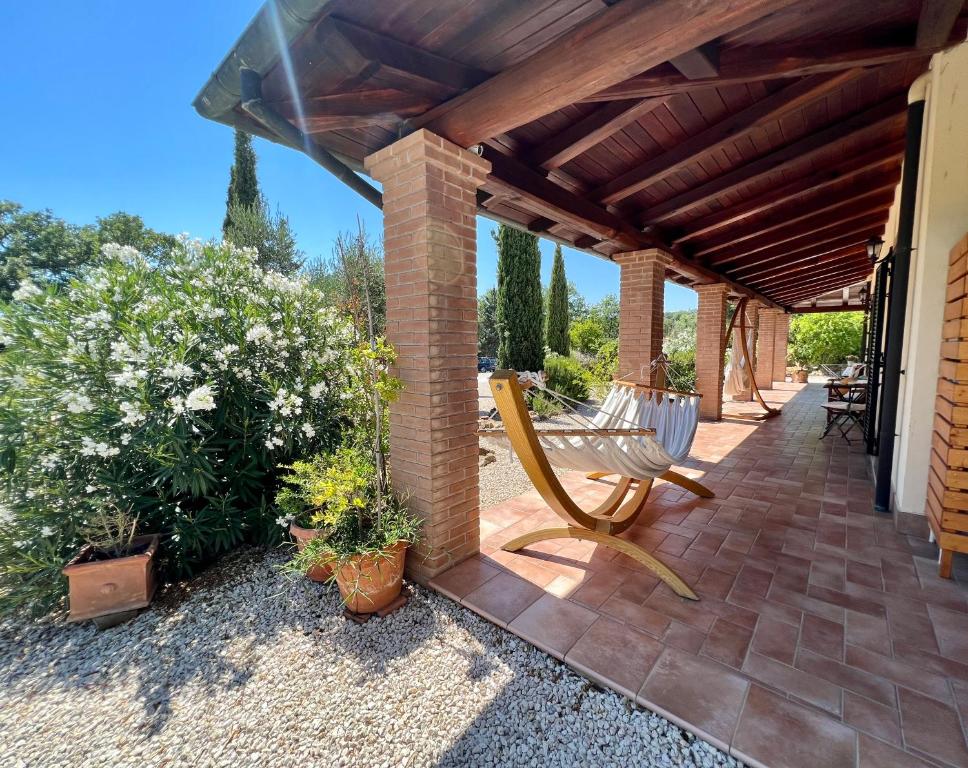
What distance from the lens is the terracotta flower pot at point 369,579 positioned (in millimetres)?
2086

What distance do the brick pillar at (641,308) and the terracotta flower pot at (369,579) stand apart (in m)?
3.62

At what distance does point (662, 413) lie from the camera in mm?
3268

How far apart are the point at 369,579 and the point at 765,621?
197 centimetres

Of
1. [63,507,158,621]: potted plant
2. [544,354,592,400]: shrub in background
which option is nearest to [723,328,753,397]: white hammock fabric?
[544,354,592,400]: shrub in background

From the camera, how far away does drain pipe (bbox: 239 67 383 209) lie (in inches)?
77.8

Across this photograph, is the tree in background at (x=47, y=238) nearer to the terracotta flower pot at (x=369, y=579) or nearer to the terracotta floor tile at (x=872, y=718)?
the terracotta flower pot at (x=369, y=579)

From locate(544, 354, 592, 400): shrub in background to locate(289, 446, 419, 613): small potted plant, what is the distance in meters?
7.69

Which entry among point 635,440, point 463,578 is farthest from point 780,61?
point 463,578

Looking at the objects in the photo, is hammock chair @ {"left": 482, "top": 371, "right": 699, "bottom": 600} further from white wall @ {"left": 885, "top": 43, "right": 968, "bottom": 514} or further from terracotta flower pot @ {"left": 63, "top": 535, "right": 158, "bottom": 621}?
terracotta flower pot @ {"left": 63, "top": 535, "right": 158, "bottom": 621}

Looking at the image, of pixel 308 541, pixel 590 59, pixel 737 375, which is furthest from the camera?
pixel 737 375

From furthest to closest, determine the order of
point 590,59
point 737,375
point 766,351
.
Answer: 1. point 766,351
2. point 737,375
3. point 590,59

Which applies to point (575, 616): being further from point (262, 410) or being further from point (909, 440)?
point (909, 440)

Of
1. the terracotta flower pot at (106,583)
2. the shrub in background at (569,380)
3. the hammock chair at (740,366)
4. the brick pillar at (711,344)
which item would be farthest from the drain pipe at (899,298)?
the shrub in background at (569,380)

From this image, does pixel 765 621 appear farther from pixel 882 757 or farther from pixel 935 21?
pixel 935 21
